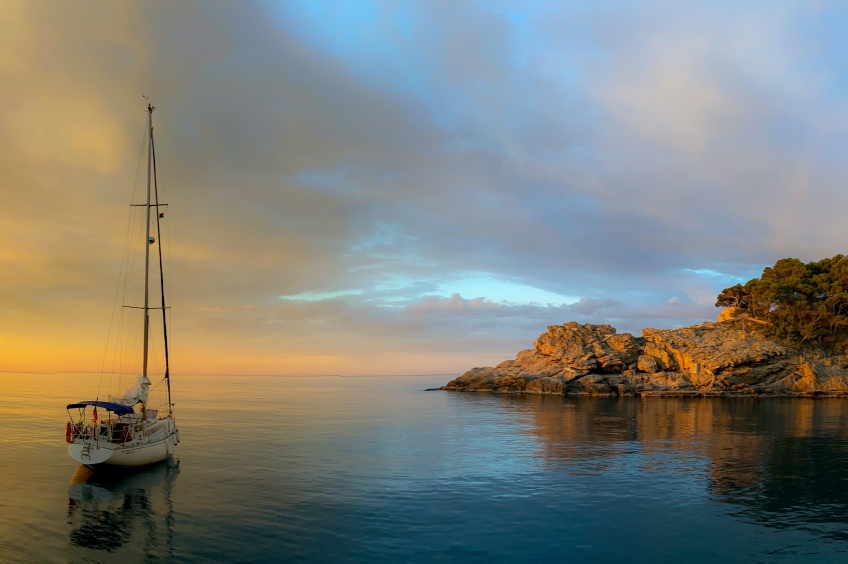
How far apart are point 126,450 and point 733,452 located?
163 feet

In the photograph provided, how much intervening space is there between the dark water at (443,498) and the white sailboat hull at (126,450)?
1.16m

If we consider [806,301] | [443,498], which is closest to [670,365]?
[806,301]

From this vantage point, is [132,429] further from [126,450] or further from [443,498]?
[443,498]

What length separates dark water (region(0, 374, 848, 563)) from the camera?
877 inches

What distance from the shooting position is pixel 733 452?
45000mm

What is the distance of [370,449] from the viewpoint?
4791cm

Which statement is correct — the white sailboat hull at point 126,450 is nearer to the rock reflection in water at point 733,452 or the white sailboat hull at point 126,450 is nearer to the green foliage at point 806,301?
the rock reflection in water at point 733,452

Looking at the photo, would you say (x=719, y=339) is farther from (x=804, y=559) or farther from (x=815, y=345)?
(x=804, y=559)

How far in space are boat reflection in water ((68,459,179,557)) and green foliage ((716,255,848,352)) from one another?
125344 millimetres

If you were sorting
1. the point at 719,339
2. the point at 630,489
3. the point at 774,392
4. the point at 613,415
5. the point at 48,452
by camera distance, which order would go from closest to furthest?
the point at 630,489 < the point at 48,452 < the point at 613,415 < the point at 774,392 < the point at 719,339

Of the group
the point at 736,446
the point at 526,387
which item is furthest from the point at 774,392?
the point at 736,446

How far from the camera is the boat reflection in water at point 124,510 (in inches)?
902

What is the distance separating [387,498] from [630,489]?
1540cm

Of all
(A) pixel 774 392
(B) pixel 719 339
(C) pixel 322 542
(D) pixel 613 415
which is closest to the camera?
(C) pixel 322 542
